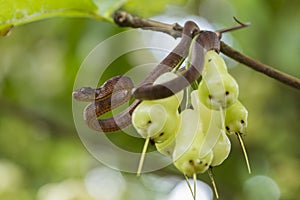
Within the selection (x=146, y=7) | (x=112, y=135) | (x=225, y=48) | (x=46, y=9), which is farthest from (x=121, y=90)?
(x=112, y=135)

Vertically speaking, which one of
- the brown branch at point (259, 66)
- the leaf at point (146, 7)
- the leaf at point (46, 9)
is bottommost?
the brown branch at point (259, 66)

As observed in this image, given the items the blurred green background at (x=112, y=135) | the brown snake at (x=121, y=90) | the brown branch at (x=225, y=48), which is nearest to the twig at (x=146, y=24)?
the brown branch at (x=225, y=48)

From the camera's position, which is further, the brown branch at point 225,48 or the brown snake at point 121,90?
the brown branch at point 225,48

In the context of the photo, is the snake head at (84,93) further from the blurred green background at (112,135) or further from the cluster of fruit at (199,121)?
the blurred green background at (112,135)

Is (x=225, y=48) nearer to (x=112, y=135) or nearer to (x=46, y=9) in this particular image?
(x=46, y=9)

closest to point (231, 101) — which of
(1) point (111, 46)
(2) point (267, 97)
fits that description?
(1) point (111, 46)

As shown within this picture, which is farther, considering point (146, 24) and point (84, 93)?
point (146, 24)

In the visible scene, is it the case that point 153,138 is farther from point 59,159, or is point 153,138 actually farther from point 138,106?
point 59,159
